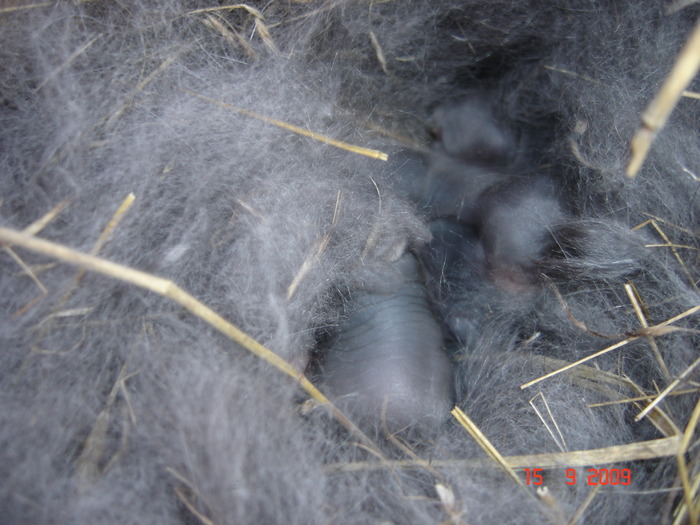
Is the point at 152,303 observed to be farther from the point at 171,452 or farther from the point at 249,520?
the point at 249,520

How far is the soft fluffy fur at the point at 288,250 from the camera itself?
759 mm

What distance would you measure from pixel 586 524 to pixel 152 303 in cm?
83

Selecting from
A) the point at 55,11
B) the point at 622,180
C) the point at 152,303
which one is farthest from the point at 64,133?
the point at 622,180

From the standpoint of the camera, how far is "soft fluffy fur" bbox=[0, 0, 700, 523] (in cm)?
76
